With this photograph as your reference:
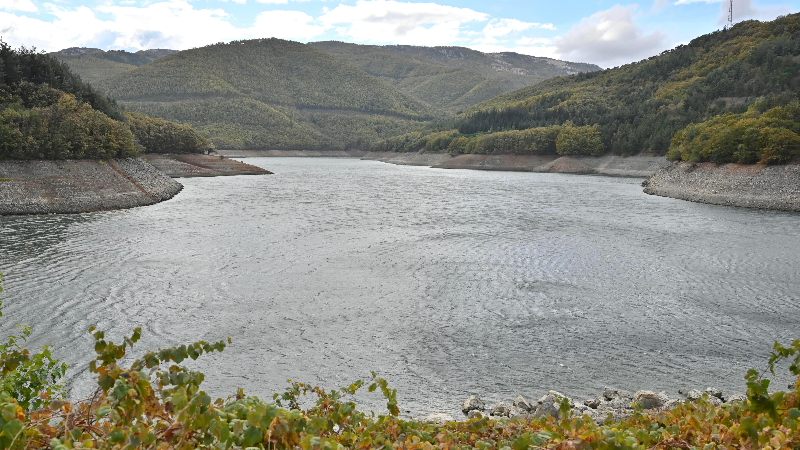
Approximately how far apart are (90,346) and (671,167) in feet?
241

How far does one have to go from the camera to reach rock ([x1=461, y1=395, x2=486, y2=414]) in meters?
12.1

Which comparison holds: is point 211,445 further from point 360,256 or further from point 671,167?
point 671,167

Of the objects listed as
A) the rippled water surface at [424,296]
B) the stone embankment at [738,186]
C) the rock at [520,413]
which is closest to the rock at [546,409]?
the rock at [520,413]

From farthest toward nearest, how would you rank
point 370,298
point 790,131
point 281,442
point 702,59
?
point 702,59 < point 790,131 < point 370,298 < point 281,442

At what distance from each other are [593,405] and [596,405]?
0.07 metres

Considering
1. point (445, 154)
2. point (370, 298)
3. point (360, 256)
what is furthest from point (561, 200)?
point (445, 154)

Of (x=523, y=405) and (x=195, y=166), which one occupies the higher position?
(x=195, y=166)

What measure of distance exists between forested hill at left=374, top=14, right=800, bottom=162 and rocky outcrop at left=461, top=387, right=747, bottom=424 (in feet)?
Answer: 175

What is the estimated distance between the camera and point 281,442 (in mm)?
3959

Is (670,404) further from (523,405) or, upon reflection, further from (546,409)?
(523,405)

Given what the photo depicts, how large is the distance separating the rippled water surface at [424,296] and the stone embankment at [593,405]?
746 mm

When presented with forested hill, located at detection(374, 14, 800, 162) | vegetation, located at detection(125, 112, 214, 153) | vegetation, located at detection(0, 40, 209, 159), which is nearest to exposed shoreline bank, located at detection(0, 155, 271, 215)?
vegetation, located at detection(0, 40, 209, 159)

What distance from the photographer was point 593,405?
12148 mm

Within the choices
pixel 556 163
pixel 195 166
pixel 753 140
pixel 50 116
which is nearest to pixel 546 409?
pixel 50 116
